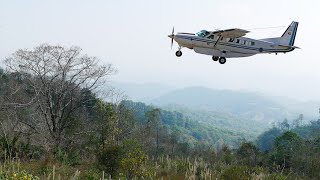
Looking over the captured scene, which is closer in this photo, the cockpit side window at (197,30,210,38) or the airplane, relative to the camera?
the airplane

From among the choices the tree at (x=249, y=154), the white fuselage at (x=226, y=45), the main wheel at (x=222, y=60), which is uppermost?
the white fuselage at (x=226, y=45)

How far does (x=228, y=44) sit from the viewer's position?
1491 centimetres

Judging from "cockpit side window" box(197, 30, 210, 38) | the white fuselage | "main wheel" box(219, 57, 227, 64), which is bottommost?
"main wheel" box(219, 57, 227, 64)

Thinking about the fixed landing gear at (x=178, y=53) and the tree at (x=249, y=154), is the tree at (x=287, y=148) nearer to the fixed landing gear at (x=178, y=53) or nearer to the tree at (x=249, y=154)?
the tree at (x=249, y=154)

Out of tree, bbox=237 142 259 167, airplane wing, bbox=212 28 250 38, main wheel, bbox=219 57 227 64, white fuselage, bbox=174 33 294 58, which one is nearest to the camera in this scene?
airplane wing, bbox=212 28 250 38

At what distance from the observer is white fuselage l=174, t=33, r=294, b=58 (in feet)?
48.7

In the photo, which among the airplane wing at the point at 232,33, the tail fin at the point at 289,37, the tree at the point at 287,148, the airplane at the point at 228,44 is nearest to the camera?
the airplane wing at the point at 232,33

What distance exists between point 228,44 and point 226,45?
117mm

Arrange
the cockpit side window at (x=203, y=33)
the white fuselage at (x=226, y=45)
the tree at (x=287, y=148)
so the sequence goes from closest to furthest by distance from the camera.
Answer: the white fuselage at (x=226, y=45) < the cockpit side window at (x=203, y=33) < the tree at (x=287, y=148)

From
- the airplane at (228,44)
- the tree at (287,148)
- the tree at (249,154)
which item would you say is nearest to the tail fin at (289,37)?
the airplane at (228,44)

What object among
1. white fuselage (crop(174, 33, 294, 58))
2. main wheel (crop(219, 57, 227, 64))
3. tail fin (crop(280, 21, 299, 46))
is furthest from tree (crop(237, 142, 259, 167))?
main wheel (crop(219, 57, 227, 64))

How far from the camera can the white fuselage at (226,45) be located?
14.9 m

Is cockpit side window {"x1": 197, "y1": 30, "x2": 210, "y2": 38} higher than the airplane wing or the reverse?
higher

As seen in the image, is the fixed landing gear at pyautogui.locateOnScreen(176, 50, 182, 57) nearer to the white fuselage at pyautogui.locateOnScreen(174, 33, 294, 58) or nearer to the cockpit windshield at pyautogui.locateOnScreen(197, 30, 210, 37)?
the white fuselage at pyautogui.locateOnScreen(174, 33, 294, 58)
